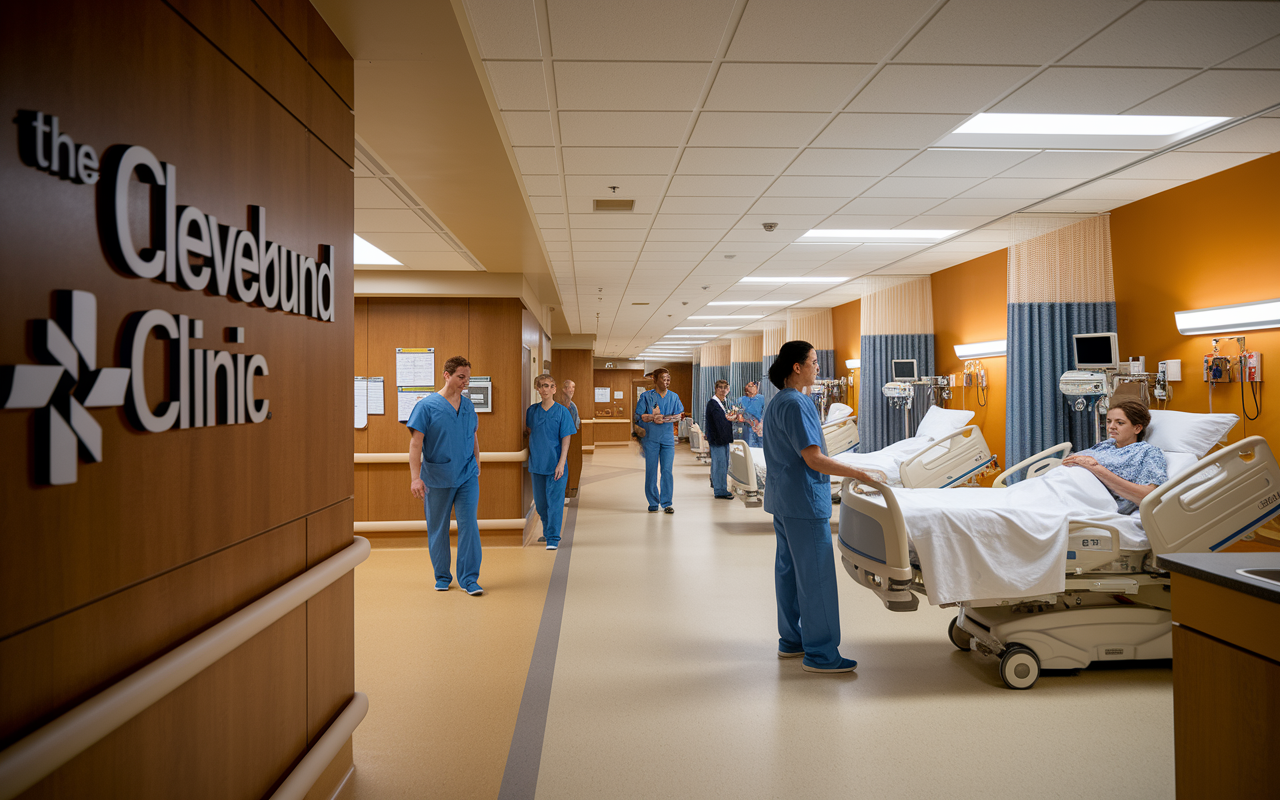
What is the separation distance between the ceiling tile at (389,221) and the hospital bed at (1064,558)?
135 inches

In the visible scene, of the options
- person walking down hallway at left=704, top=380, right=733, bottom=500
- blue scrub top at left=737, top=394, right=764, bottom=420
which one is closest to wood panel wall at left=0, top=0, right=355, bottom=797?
person walking down hallway at left=704, top=380, right=733, bottom=500

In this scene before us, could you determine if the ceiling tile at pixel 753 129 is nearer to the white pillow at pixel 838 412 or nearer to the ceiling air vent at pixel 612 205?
the ceiling air vent at pixel 612 205

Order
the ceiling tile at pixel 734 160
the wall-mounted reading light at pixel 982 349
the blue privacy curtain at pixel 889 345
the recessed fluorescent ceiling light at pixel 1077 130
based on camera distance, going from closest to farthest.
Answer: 1. the recessed fluorescent ceiling light at pixel 1077 130
2. the ceiling tile at pixel 734 160
3. the wall-mounted reading light at pixel 982 349
4. the blue privacy curtain at pixel 889 345

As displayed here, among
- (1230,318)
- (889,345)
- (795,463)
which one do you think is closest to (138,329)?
(795,463)

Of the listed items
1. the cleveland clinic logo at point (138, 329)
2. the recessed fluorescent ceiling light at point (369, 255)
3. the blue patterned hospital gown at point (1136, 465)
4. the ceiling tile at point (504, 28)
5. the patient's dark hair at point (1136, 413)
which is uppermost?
the ceiling tile at point (504, 28)

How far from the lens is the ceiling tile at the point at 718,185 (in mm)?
4281

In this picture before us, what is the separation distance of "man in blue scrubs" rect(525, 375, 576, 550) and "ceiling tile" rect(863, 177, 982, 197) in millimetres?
3270

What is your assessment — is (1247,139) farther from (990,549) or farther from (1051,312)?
(990,549)

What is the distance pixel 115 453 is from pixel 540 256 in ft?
16.5

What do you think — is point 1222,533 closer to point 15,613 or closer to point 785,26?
point 785,26

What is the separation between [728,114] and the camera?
3.34 meters

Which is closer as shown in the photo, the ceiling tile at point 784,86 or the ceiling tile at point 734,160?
the ceiling tile at point 784,86

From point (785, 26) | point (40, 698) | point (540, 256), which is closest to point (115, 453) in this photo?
point (40, 698)

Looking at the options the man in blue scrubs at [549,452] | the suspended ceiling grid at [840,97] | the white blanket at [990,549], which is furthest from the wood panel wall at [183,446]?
the man in blue scrubs at [549,452]
